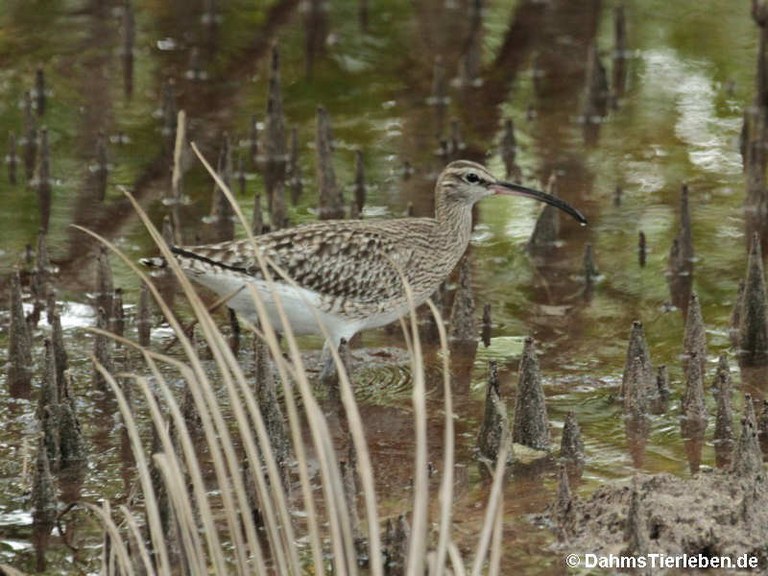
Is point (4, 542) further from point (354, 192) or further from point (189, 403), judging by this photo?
point (354, 192)

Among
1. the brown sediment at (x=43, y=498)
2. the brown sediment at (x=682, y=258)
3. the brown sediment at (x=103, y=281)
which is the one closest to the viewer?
the brown sediment at (x=43, y=498)

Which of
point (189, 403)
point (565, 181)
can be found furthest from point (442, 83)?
point (189, 403)

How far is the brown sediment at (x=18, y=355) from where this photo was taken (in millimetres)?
8875

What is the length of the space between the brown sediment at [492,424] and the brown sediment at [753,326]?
6.19 ft

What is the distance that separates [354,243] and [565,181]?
386 cm

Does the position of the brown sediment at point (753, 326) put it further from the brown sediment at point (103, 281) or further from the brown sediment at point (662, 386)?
the brown sediment at point (103, 281)

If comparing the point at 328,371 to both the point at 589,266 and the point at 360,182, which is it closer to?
the point at 589,266

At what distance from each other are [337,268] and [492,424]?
56.8 inches

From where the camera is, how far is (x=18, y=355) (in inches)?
357

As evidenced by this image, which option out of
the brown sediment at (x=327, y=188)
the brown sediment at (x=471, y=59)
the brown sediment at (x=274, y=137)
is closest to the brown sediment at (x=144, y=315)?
the brown sediment at (x=327, y=188)

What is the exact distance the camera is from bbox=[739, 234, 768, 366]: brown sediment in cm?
912

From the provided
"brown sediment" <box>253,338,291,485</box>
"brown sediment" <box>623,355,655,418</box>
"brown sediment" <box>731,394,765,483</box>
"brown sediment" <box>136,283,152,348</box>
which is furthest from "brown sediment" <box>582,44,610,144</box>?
"brown sediment" <box>731,394,765,483</box>

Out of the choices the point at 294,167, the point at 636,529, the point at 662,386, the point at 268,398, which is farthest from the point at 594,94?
the point at 636,529

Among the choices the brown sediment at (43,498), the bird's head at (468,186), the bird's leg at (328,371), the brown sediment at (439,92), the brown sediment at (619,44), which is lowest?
the brown sediment at (43,498)
